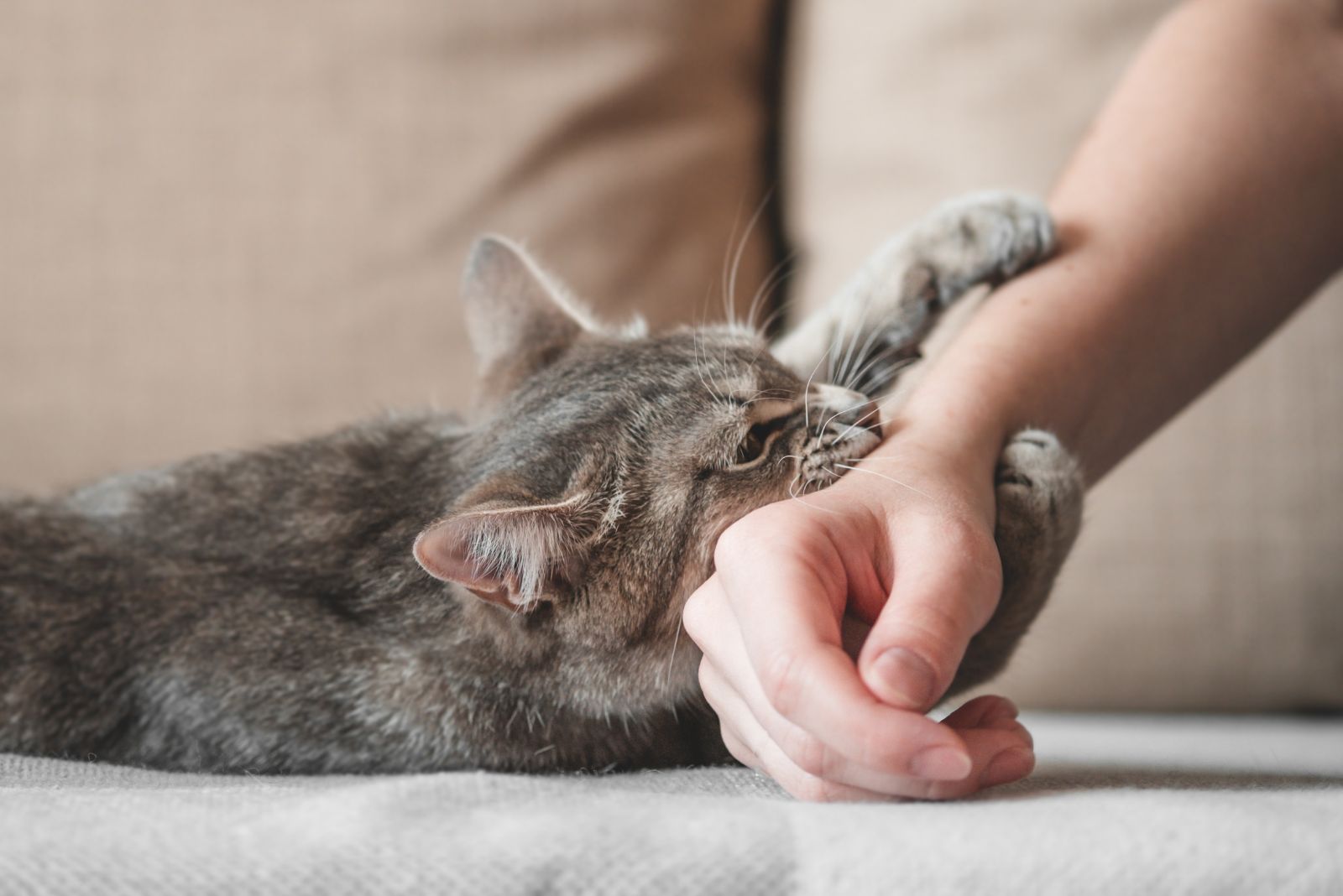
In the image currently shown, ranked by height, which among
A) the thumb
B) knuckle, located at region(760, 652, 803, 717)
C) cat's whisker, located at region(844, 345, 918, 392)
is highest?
cat's whisker, located at region(844, 345, 918, 392)

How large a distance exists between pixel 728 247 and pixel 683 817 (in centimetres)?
117

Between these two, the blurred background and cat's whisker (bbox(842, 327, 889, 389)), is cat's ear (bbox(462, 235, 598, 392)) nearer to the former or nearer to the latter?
cat's whisker (bbox(842, 327, 889, 389))

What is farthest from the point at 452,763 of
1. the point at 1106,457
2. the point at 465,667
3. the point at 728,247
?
the point at 728,247

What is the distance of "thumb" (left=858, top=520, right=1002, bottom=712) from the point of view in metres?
0.60

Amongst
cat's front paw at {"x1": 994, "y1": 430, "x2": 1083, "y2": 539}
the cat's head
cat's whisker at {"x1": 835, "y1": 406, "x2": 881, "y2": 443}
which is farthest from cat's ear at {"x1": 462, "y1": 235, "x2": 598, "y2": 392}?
cat's front paw at {"x1": 994, "y1": 430, "x2": 1083, "y2": 539}

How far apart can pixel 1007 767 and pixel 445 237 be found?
1198 millimetres

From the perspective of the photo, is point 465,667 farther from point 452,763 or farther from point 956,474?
point 956,474

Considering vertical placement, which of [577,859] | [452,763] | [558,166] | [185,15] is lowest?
[452,763]

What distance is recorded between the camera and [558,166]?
5.44ft

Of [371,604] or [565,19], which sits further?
[565,19]

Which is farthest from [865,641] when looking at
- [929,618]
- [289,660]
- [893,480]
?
[289,660]

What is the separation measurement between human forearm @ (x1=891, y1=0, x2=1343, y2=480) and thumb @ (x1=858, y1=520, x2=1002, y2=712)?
37 cm

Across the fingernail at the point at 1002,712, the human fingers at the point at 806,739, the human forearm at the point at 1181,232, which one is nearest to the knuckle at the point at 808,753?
the human fingers at the point at 806,739

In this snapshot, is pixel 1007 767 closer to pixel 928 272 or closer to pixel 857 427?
pixel 857 427
